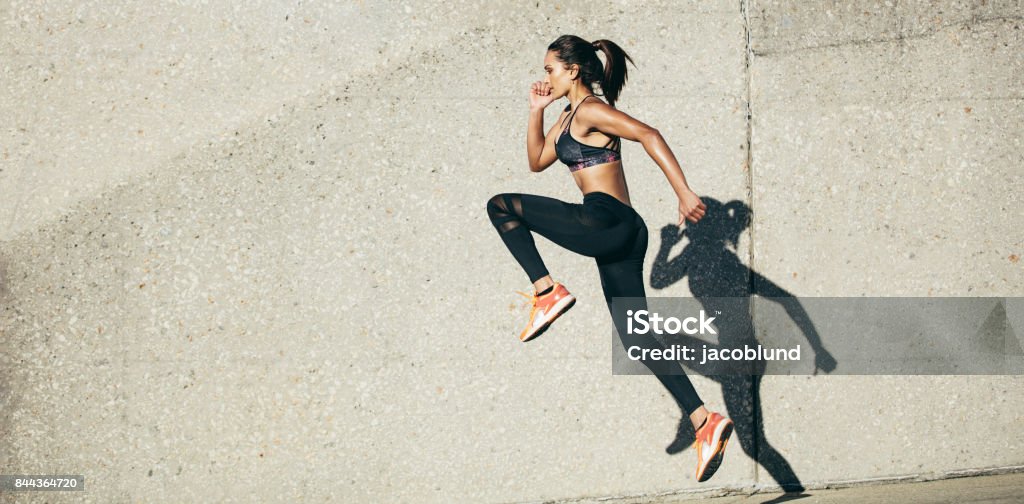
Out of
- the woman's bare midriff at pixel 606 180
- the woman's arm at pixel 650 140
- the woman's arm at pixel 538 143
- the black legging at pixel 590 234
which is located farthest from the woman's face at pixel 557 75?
the black legging at pixel 590 234

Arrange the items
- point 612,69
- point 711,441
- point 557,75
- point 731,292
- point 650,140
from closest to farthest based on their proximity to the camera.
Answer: point 650,140
point 711,441
point 557,75
point 612,69
point 731,292

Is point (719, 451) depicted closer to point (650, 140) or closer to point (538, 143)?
point (650, 140)

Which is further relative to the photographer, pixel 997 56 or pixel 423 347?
pixel 997 56

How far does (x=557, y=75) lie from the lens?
448 centimetres

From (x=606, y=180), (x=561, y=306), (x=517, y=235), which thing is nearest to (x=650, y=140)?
(x=606, y=180)

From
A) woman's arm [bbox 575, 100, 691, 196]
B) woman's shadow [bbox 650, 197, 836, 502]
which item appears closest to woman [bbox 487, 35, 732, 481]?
woman's arm [bbox 575, 100, 691, 196]

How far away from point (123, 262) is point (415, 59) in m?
1.92

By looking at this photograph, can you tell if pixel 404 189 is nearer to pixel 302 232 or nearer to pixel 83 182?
pixel 302 232

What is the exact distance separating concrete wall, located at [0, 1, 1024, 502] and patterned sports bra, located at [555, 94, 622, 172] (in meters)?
0.29

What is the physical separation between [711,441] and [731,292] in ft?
3.06

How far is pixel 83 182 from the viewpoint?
177 inches

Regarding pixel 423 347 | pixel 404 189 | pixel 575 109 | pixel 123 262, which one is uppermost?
pixel 575 109

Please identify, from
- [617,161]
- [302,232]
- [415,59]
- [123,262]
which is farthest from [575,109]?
[123,262]

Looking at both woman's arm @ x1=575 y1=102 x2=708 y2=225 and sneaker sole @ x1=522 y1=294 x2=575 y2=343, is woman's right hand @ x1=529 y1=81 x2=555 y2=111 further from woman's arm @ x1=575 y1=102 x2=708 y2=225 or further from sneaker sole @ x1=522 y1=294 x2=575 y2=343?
sneaker sole @ x1=522 y1=294 x2=575 y2=343
